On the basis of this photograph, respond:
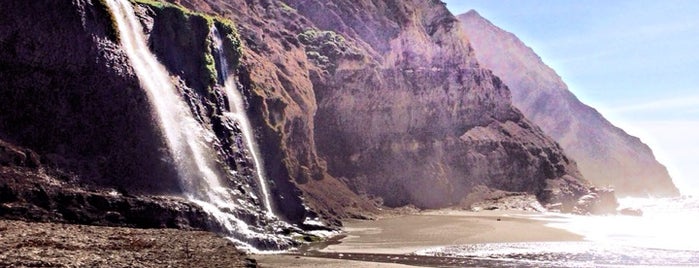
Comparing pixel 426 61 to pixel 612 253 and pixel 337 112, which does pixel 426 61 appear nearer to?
pixel 337 112

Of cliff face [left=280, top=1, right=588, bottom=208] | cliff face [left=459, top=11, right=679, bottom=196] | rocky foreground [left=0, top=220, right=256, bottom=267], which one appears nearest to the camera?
rocky foreground [left=0, top=220, right=256, bottom=267]

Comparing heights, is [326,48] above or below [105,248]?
above

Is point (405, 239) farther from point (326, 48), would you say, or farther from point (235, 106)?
point (326, 48)

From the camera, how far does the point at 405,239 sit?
37.6m

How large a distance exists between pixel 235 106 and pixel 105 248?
24.4 meters

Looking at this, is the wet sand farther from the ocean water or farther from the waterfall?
the waterfall

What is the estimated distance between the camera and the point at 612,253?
99.5 feet

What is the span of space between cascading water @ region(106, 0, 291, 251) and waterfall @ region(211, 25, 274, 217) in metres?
5.53

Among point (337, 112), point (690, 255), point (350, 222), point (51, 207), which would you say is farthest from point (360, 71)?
point (51, 207)

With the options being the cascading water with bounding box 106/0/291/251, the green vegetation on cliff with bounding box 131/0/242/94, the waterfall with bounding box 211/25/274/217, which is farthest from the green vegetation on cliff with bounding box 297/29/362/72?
the cascading water with bounding box 106/0/291/251

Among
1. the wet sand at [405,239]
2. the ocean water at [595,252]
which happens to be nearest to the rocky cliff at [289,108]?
the wet sand at [405,239]

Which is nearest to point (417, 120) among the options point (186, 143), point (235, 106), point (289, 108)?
point (289, 108)

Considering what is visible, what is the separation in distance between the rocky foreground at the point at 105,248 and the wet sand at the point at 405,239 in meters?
3.40

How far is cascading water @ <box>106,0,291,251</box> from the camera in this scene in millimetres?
29938
